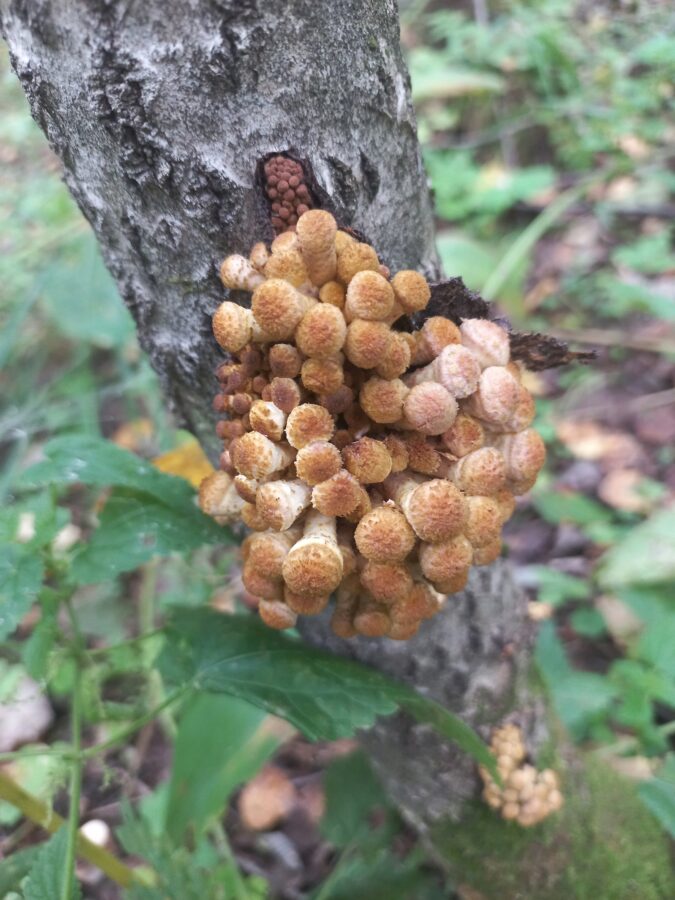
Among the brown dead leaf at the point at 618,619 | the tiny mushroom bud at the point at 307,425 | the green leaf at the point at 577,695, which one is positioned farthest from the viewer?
the brown dead leaf at the point at 618,619

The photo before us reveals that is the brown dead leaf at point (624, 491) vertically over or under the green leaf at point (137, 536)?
under

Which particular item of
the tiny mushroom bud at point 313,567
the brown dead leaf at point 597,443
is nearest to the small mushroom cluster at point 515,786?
the tiny mushroom bud at point 313,567

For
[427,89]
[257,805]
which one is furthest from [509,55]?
[257,805]

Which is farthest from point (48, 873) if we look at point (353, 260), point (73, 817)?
point (353, 260)

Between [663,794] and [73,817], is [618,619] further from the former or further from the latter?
[73,817]

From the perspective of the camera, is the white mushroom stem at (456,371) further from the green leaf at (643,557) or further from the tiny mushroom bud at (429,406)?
the green leaf at (643,557)

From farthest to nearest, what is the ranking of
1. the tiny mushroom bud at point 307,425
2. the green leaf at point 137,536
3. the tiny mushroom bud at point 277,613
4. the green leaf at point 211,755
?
1. the green leaf at point 211,755
2. the green leaf at point 137,536
3. the tiny mushroom bud at point 277,613
4. the tiny mushroom bud at point 307,425
